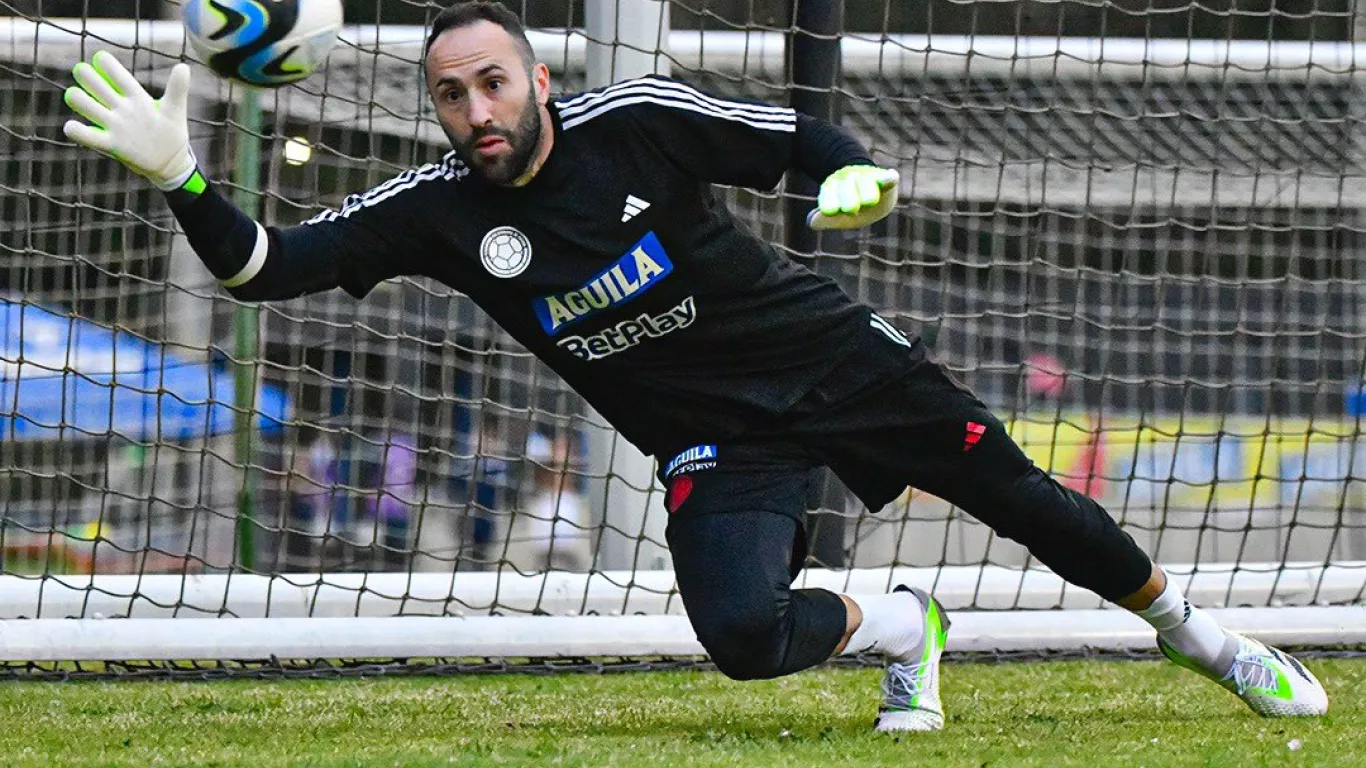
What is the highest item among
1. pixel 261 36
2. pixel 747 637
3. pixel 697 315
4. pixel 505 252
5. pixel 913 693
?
pixel 261 36

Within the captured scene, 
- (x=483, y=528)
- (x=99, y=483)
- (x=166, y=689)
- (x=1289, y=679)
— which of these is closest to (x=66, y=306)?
(x=99, y=483)

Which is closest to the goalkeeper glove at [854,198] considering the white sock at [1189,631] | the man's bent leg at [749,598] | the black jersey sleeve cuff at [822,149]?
the black jersey sleeve cuff at [822,149]

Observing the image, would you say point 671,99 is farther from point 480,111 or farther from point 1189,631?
point 1189,631

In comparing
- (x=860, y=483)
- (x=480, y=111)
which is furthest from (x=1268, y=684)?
(x=480, y=111)

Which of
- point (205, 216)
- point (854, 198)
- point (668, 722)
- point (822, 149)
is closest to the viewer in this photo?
point (854, 198)

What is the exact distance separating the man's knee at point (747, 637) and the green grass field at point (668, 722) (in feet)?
0.59

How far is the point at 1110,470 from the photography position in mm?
9883

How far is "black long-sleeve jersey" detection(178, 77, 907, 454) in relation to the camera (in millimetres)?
4094

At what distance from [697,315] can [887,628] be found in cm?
94

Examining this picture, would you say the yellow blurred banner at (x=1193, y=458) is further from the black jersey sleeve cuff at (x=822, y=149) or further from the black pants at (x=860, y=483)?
the black jersey sleeve cuff at (x=822, y=149)

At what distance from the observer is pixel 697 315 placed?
13.7 ft

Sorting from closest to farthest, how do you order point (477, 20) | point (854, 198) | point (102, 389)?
point (854, 198) → point (477, 20) → point (102, 389)

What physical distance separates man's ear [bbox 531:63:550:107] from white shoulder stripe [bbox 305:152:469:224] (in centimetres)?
24

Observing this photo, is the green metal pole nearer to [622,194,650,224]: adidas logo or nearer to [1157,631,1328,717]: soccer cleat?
[622,194,650,224]: adidas logo
